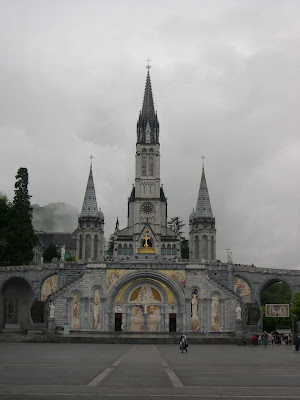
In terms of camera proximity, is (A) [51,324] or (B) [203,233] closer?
(A) [51,324]

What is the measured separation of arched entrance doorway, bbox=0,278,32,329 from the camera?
62.2m

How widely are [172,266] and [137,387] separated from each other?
1666 inches

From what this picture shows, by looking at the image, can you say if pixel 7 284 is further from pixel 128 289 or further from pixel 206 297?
pixel 206 297

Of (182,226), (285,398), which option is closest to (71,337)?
(285,398)

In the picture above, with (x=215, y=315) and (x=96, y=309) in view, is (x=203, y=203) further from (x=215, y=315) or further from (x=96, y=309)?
(x=96, y=309)

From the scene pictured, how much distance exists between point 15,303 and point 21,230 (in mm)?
8841

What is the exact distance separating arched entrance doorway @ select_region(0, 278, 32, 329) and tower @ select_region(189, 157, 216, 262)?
1276 inches

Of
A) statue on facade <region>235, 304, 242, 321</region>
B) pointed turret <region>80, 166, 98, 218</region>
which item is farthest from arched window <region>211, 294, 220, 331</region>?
pointed turret <region>80, 166, 98, 218</region>

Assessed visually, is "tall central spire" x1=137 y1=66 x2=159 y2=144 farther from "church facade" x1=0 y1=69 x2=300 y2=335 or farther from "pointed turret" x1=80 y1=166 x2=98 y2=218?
"church facade" x1=0 y1=69 x2=300 y2=335

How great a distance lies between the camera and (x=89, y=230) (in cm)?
8844

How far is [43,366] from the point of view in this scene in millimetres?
21531

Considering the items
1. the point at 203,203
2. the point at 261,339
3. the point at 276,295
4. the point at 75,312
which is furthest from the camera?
the point at 276,295

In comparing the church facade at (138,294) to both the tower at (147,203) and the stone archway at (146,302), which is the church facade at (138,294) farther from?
the tower at (147,203)

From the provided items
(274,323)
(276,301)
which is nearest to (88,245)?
(274,323)
